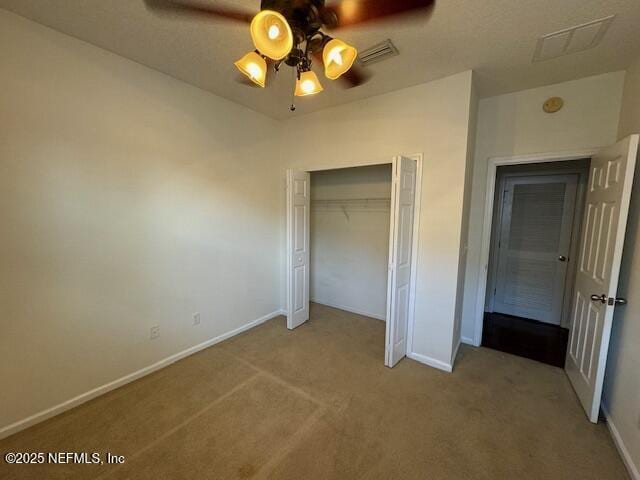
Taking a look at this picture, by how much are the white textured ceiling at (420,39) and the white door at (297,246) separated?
1089mm

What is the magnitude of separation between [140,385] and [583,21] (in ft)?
13.6

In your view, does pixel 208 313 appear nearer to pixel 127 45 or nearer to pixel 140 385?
pixel 140 385

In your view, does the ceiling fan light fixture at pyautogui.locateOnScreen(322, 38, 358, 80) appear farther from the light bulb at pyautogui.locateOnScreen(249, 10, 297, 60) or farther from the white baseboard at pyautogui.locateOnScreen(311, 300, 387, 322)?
the white baseboard at pyautogui.locateOnScreen(311, 300, 387, 322)

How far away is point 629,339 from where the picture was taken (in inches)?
69.7

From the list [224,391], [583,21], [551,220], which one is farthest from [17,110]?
[551,220]

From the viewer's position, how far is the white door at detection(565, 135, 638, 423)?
1.79 meters

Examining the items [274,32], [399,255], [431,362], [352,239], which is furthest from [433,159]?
[431,362]

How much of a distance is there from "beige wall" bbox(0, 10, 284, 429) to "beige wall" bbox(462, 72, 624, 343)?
266 centimetres

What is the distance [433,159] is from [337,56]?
1.52 meters

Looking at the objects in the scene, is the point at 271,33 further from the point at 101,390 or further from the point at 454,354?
the point at 454,354

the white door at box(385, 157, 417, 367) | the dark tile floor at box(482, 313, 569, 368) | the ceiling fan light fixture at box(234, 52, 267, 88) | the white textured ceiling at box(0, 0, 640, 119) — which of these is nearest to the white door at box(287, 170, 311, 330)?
the white textured ceiling at box(0, 0, 640, 119)

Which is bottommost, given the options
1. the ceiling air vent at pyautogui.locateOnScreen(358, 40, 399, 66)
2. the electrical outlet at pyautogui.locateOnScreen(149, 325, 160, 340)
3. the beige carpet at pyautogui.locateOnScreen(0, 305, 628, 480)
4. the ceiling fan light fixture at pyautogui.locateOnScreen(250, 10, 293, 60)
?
the beige carpet at pyautogui.locateOnScreen(0, 305, 628, 480)

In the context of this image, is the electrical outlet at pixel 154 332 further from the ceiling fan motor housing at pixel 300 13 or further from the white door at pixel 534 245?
the white door at pixel 534 245

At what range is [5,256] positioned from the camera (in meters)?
1.73
